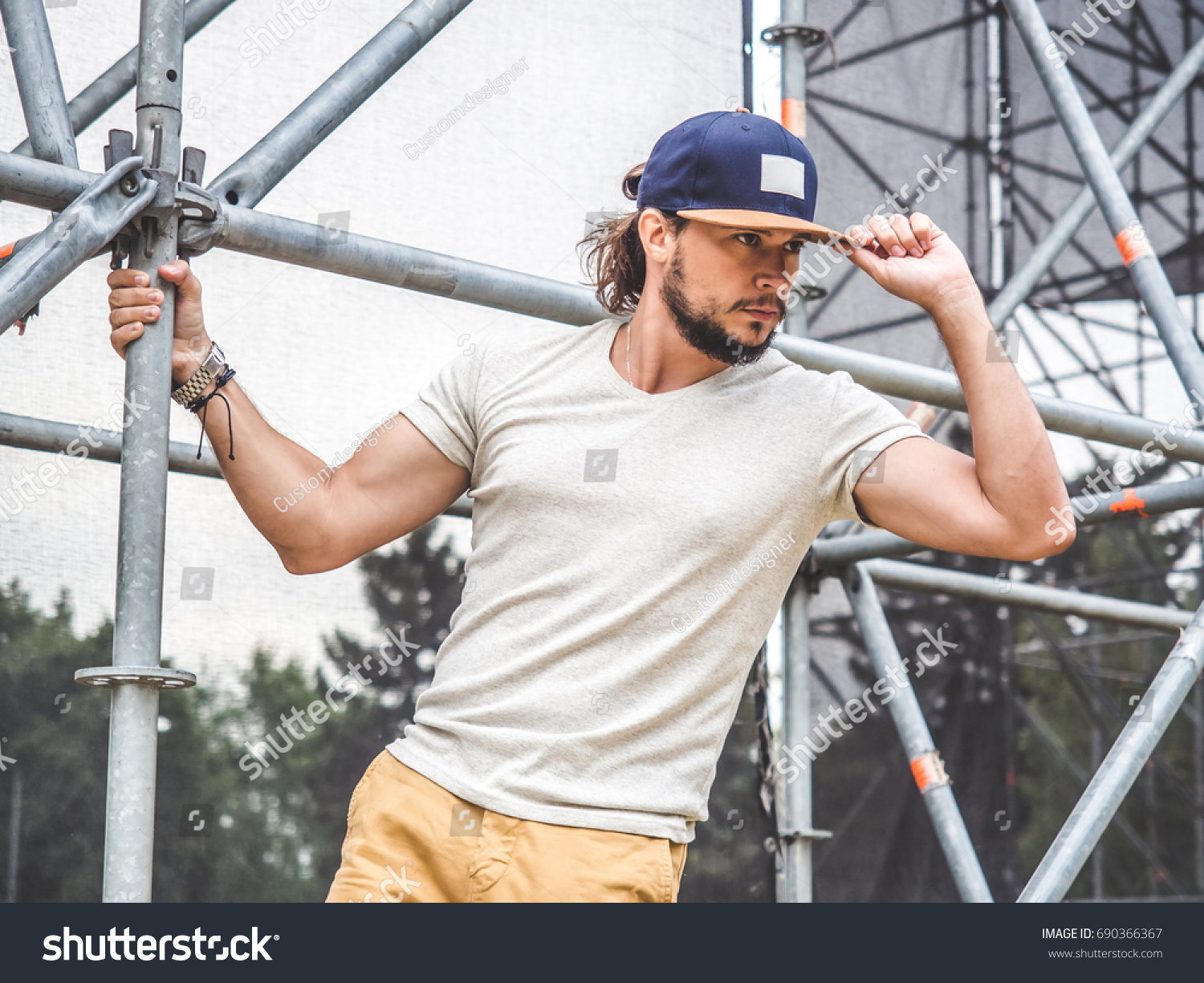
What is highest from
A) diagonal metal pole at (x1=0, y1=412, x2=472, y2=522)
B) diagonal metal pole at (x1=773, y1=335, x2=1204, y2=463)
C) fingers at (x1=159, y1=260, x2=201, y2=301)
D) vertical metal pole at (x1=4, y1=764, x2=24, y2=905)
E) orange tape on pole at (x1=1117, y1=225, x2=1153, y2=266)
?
orange tape on pole at (x1=1117, y1=225, x2=1153, y2=266)

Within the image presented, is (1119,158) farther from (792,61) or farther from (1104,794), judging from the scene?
(1104,794)

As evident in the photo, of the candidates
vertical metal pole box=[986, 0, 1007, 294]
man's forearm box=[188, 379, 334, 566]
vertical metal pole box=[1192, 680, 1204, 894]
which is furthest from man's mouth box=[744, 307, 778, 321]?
vertical metal pole box=[1192, 680, 1204, 894]

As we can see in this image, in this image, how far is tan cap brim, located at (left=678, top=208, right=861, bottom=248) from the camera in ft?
5.74

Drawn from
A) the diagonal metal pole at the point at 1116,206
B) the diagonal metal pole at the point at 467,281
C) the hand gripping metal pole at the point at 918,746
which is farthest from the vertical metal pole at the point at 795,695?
the diagonal metal pole at the point at 467,281

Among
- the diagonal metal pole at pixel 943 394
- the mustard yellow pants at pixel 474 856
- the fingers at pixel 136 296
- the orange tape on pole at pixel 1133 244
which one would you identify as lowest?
the mustard yellow pants at pixel 474 856

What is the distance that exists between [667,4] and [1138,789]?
5312mm

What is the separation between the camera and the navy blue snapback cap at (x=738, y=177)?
1.78m

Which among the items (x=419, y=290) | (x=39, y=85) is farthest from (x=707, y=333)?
(x=39, y=85)

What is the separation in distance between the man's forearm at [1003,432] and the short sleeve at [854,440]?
10 centimetres

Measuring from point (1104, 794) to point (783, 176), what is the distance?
4.82 ft

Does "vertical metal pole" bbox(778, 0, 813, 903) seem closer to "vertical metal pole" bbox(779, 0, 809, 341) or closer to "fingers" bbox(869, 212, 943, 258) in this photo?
"vertical metal pole" bbox(779, 0, 809, 341)

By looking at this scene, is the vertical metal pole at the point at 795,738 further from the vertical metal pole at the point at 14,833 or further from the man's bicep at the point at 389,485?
the vertical metal pole at the point at 14,833

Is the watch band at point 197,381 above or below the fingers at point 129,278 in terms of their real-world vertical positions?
below
